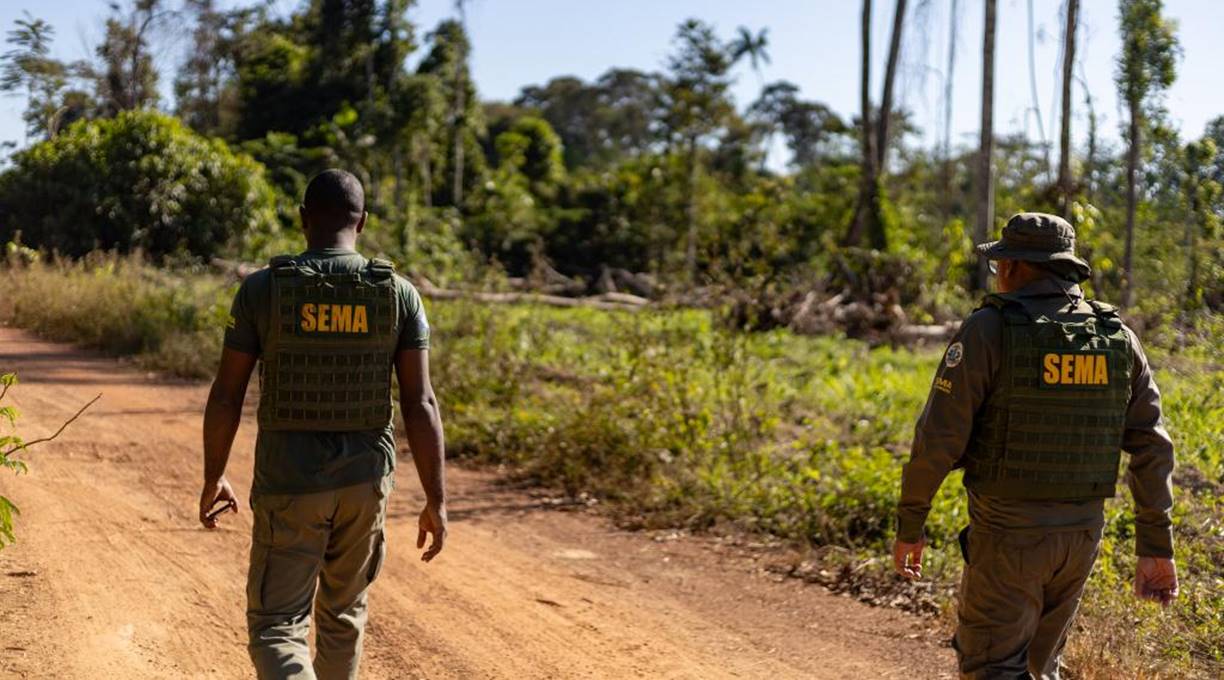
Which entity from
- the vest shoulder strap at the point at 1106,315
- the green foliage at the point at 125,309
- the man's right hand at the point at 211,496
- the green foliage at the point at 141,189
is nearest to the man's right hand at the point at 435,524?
the man's right hand at the point at 211,496

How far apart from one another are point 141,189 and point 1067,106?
12.6m

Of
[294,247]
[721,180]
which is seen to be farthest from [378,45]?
[294,247]

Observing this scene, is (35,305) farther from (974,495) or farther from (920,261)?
(920,261)

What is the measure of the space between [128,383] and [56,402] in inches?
76.3

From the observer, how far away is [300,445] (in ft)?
11.4

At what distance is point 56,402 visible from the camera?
9102mm

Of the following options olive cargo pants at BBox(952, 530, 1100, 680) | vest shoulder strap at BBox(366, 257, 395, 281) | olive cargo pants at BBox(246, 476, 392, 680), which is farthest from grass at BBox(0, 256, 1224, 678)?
vest shoulder strap at BBox(366, 257, 395, 281)

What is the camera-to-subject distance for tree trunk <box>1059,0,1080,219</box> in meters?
14.6

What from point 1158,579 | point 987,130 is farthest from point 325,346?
point 987,130

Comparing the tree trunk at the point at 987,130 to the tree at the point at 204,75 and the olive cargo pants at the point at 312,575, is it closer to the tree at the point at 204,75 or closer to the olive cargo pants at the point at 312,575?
the olive cargo pants at the point at 312,575

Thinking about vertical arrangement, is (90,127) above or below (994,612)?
above

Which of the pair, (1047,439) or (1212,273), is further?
(1212,273)

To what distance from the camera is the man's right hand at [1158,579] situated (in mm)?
3541

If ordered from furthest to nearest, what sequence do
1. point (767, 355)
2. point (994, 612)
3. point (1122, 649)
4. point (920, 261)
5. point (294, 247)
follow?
1. point (294, 247)
2. point (920, 261)
3. point (767, 355)
4. point (1122, 649)
5. point (994, 612)
